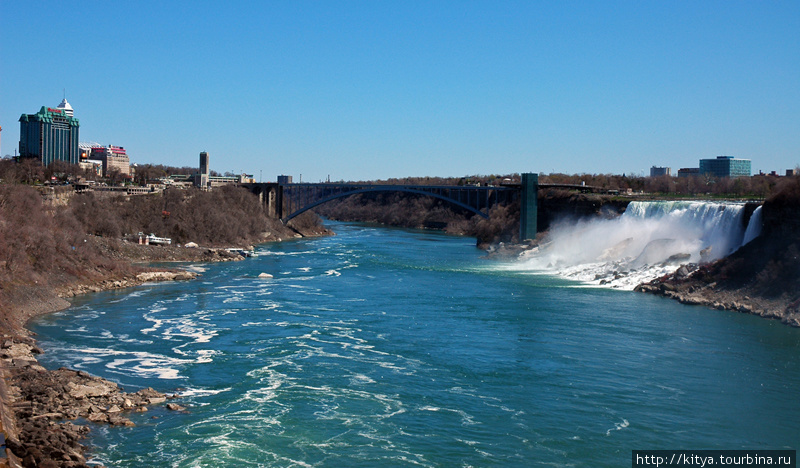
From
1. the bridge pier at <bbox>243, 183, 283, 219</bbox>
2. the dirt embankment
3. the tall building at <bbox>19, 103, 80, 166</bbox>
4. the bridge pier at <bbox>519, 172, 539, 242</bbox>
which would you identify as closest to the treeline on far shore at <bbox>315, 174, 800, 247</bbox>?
the bridge pier at <bbox>519, 172, 539, 242</bbox>

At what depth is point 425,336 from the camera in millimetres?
23438

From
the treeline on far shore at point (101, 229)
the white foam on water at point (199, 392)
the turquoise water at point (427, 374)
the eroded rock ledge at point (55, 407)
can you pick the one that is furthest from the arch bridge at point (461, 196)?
the eroded rock ledge at point (55, 407)

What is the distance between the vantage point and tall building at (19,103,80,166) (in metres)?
109

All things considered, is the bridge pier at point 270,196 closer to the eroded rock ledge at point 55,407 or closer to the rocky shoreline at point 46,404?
the rocky shoreline at point 46,404

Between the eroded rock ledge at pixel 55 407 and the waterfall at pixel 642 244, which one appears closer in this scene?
the eroded rock ledge at pixel 55 407

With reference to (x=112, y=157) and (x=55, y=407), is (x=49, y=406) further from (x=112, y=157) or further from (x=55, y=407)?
(x=112, y=157)

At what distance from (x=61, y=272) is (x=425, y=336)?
17.2m

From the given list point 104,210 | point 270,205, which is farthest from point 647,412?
point 270,205

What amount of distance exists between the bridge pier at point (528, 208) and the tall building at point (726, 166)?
80.9 metres

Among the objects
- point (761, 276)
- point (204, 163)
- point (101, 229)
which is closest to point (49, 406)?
point (761, 276)

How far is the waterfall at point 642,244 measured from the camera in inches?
1363

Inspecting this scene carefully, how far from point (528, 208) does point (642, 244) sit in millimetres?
16942

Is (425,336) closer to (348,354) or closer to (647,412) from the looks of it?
(348,354)

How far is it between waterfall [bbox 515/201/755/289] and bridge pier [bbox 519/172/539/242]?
232 inches
